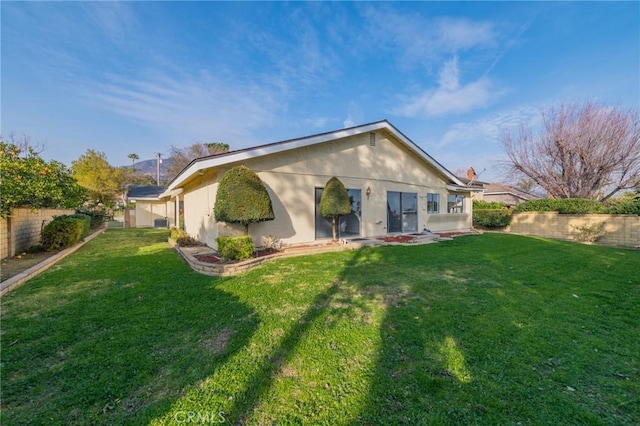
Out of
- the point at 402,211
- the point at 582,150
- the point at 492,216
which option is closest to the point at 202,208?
the point at 402,211

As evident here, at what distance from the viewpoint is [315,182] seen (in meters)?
10.7

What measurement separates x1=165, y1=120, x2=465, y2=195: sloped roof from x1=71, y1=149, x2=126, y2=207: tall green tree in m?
18.6

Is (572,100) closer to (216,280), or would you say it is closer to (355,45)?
(355,45)

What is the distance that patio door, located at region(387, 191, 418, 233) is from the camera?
13.3 m

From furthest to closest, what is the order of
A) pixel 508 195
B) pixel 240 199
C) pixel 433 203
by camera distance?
pixel 508 195, pixel 433 203, pixel 240 199

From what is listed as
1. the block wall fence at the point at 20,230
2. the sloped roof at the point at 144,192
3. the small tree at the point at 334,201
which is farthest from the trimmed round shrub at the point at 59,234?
the sloped roof at the point at 144,192

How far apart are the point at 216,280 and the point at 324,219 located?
18.5ft

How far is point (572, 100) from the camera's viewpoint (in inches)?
776

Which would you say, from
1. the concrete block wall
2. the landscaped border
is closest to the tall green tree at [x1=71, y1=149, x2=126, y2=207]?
the landscaped border

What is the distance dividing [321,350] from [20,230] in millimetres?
10850

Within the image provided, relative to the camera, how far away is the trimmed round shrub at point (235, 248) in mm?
7375

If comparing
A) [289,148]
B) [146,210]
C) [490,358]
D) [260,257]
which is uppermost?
[289,148]

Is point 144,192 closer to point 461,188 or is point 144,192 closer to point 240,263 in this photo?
point 240,263

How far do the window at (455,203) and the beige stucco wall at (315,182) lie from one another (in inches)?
76.2
